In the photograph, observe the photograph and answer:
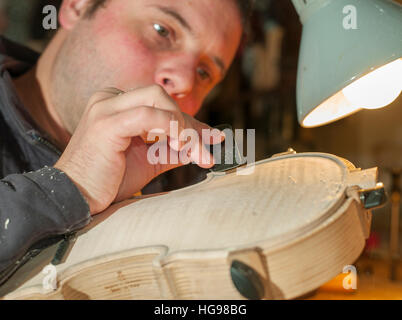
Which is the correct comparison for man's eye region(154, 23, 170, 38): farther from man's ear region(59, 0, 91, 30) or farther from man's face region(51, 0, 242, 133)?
man's ear region(59, 0, 91, 30)

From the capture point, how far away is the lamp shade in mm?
493

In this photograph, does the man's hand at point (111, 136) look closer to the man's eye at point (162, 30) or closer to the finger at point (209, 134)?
the finger at point (209, 134)

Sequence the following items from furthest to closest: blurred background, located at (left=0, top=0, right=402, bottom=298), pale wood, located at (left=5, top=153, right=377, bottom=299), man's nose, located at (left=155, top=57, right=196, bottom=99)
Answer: blurred background, located at (left=0, top=0, right=402, bottom=298), man's nose, located at (left=155, top=57, right=196, bottom=99), pale wood, located at (left=5, top=153, right=377, bottom=299)

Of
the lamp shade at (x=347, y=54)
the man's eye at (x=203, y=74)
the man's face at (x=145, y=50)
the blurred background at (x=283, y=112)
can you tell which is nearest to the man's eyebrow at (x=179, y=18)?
the man's face at (x=145, y=50)

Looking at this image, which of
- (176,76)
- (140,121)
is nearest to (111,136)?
(140,121)

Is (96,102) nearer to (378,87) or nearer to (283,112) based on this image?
(378,87)

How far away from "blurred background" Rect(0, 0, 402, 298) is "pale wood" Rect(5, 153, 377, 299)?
164 centimetres

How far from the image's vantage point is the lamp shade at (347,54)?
0.49 m

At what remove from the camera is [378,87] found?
0.57 metres

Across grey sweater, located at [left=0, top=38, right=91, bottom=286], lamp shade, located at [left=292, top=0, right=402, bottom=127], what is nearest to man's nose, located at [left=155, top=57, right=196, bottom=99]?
lamp shade, located at [left=292, top=0, right=402, bottom=127]

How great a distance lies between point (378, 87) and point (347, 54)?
4.0 inches

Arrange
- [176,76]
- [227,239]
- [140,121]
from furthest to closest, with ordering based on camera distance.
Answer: [176,76], [140,121], [227,239]

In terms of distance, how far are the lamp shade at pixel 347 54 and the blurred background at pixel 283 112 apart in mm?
1437
